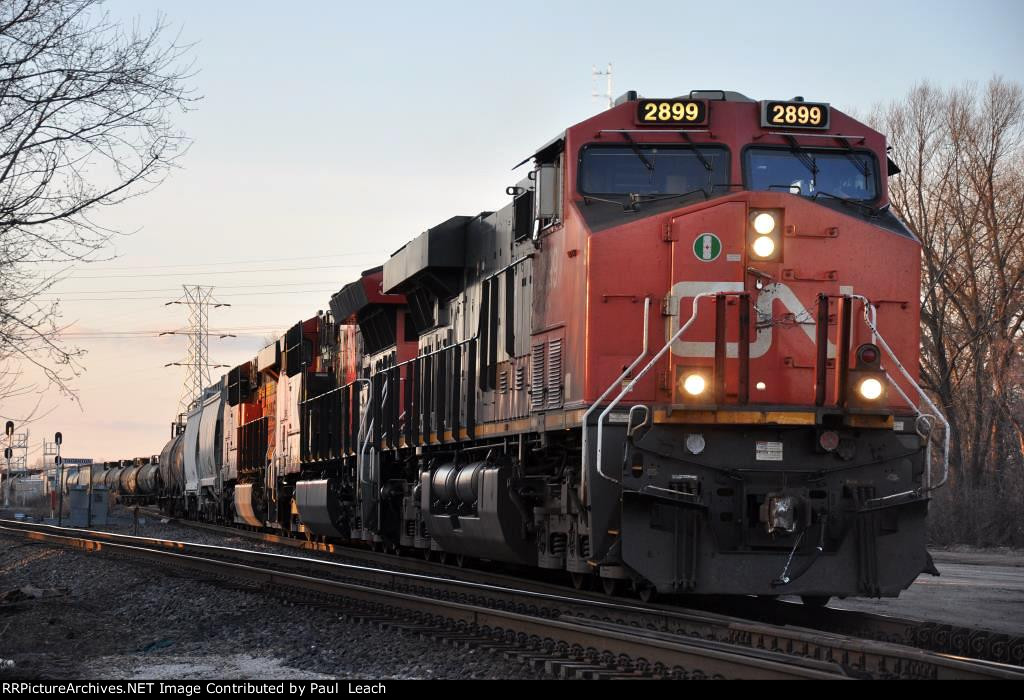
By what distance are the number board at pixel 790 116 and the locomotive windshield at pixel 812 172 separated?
212 millimetres

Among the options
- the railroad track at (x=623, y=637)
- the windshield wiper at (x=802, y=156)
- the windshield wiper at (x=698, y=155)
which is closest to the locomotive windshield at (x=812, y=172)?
the windshield wiper at (x=802, y=156)

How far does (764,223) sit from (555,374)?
2323 mm

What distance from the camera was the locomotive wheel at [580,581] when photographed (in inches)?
499

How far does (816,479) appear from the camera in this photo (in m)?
10.4

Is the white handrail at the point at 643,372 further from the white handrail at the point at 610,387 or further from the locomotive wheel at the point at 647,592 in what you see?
the locomotive wheel at the point at 647,592

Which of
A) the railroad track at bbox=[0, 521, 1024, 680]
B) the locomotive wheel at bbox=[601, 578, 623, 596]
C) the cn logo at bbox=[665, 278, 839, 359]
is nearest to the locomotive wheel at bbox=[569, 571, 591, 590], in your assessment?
the locomotive wheel at bbox=[601, 578, 623, 596]

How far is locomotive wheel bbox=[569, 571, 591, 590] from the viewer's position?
12.7 m

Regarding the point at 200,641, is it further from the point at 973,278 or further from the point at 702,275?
the point at 973,278

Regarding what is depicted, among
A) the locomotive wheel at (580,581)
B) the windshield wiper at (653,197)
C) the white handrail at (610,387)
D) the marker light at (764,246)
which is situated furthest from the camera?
the locomotive wheel at (580,581)

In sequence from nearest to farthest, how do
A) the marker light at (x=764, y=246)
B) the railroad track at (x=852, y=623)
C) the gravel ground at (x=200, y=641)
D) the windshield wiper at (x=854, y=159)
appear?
the gravel ground at (x=200, y=641), the railroad track at (x=852, y=623), the marker light at (x=764, y=246), the windshield wiper at (x=854, y=159)

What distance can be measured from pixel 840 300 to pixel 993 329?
20424 mm

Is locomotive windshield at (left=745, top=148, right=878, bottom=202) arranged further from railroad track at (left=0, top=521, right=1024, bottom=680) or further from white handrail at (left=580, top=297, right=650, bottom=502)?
railroad track at (left=0, top=521, right=1024, bottom=680)

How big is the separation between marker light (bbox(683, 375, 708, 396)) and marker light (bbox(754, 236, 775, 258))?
3.73ft

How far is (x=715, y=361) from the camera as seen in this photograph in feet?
34.0
